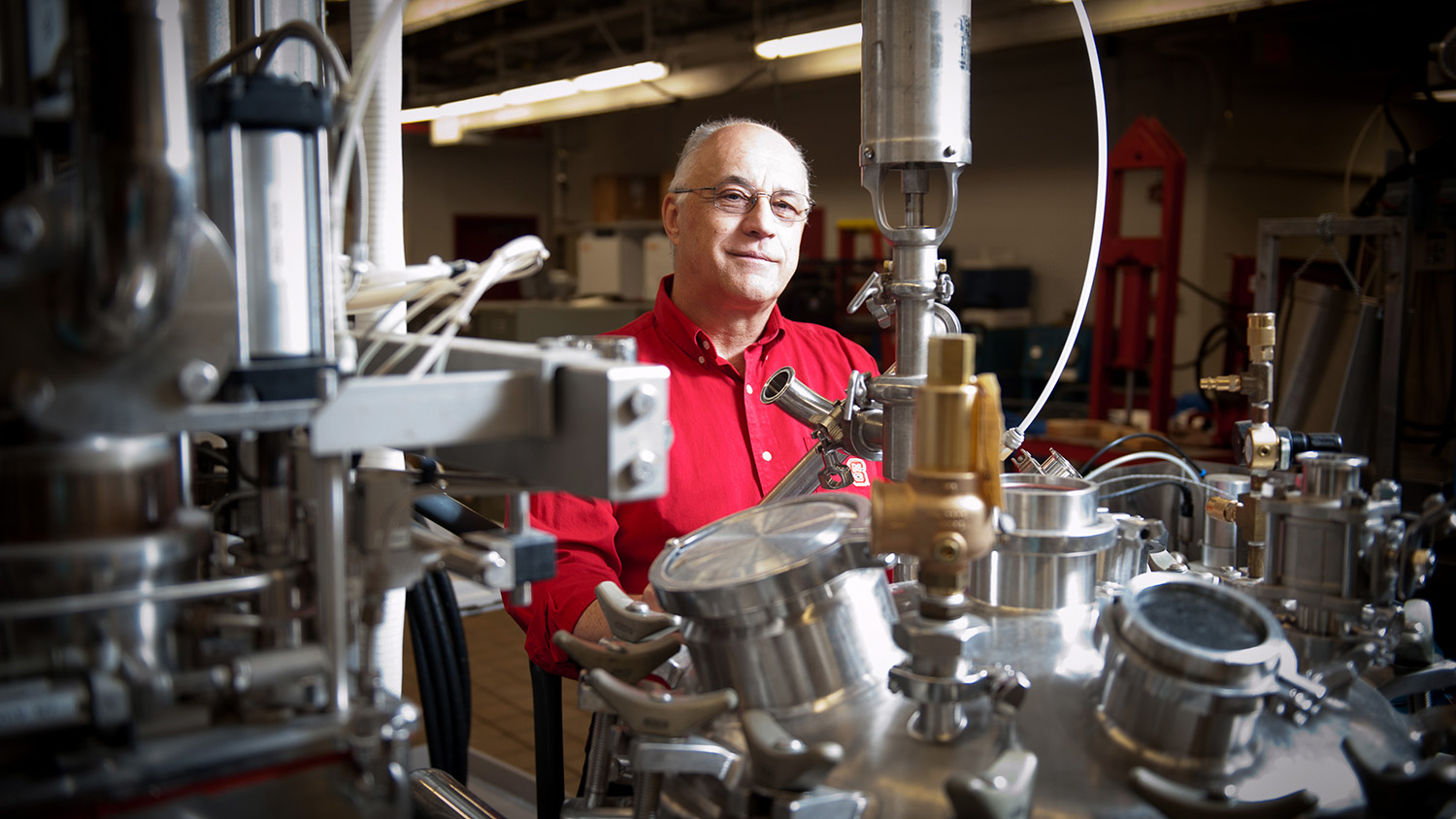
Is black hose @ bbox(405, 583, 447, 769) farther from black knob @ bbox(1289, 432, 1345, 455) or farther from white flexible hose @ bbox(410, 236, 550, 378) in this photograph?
black knob @ bbox(1289, 432, 1345, 455)

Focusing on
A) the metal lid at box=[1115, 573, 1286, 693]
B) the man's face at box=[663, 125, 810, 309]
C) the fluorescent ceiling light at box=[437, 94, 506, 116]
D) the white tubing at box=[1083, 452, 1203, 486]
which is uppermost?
the fluorescent ceiling light at box=[437, 94, 506, 116]

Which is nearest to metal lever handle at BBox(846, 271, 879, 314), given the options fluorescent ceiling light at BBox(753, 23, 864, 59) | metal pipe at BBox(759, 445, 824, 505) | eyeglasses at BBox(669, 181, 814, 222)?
metal pipe at BBox(759, 445, 824, 505)

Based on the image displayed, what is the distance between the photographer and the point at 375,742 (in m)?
0.66

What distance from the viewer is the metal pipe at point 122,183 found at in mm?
554

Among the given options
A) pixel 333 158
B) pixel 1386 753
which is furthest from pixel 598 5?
pixel 1386 753

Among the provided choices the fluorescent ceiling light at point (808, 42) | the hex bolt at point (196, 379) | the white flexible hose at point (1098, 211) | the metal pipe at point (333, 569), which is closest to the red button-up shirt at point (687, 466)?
the white flexible hose at point (1098, 211)

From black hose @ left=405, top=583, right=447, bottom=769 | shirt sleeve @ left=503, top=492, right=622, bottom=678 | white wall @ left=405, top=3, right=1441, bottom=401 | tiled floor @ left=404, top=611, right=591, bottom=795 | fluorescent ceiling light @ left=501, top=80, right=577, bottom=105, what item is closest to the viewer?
shirt sleeve @ left=503, top=492, right=622, bottom=678

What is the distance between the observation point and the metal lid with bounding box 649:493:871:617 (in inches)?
30.3

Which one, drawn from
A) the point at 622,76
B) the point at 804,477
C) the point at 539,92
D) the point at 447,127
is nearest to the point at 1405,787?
the point at 804,477

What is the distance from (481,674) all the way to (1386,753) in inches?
127

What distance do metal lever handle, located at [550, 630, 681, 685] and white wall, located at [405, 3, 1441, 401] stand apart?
4.77 m

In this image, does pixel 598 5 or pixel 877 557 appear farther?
pixel 598 5

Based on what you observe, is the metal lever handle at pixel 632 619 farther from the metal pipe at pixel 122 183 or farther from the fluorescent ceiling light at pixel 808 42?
the fluorescent ceiling light at pixel 808 42

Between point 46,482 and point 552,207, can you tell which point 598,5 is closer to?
point 552,207
